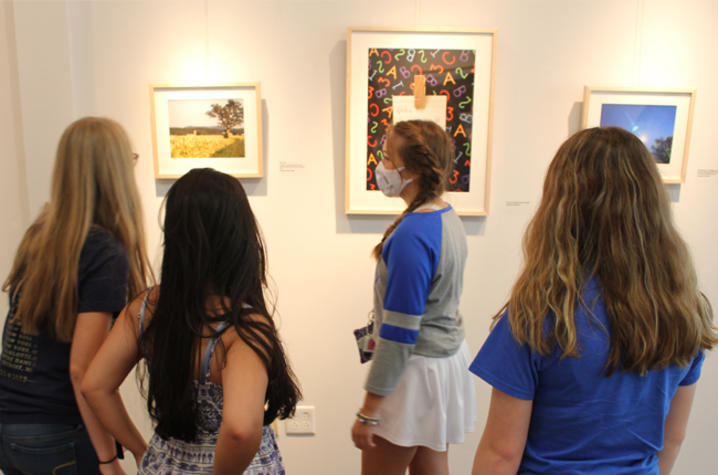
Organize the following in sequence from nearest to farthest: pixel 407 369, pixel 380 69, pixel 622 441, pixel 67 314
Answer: pixel 622 441, pixel 67 314, pixel 407 369, pixel 380 69

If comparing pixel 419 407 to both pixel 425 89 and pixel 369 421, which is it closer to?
pixel 369 421

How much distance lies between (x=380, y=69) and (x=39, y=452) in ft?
6.26

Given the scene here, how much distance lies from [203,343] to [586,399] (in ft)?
2.73

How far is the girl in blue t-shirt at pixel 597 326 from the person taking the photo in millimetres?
840

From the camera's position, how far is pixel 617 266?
851 millimetres

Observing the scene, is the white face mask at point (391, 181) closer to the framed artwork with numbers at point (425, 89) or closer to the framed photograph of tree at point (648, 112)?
the framed artwork with numbers at point (425, 89)

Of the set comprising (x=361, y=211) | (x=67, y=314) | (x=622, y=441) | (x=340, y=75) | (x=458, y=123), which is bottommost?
(x=622, y=441)

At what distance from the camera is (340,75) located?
209cm

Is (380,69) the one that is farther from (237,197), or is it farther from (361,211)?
(237,197)

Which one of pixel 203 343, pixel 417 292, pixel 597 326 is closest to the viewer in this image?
pixel 597 326

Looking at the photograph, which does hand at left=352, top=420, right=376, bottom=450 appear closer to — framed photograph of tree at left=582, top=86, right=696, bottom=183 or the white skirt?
the white skirt

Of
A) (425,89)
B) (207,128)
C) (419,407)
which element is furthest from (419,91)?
(419,407)

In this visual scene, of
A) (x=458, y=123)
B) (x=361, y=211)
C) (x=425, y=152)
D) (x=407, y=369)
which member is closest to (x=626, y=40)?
(x=458, y=123)

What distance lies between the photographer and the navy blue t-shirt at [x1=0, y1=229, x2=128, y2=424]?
4.11 ft
